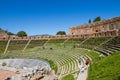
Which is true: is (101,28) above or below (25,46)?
above

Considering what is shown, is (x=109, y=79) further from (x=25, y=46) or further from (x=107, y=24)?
(x=25, y=46)

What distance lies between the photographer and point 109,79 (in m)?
15.6

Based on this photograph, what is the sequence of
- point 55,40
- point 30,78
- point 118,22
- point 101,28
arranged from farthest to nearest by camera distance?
point 55,40 < point 101,28 < point 118,22 < point 30,78

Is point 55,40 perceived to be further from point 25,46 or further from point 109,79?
point 109,79

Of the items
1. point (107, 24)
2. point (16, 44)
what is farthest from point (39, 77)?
point (16, 44)

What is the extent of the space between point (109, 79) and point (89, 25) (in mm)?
69350

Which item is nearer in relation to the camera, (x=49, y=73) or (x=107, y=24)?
(x=49, y=73)

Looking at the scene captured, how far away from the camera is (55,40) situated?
81.4m

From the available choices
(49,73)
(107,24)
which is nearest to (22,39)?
(107,24)

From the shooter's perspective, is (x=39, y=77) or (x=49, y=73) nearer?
(x=39, y=77)

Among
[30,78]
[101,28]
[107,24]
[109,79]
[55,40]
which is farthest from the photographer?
[55,40]

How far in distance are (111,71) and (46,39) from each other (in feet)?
221

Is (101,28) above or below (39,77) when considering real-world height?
above

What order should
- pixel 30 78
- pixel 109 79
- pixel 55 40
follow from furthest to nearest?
pixel 55 40 < pixel 30 78 < pixel 109 79
